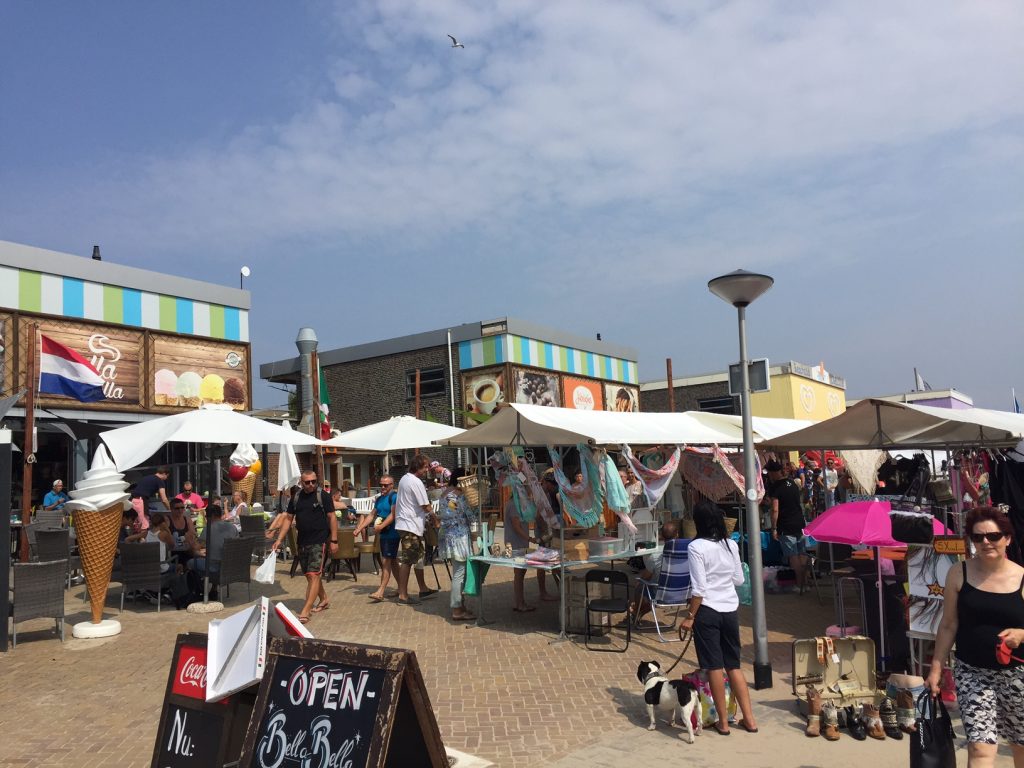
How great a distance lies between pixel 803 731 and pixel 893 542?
181 centimetres

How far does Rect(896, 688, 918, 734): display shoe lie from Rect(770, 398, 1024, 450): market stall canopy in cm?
295

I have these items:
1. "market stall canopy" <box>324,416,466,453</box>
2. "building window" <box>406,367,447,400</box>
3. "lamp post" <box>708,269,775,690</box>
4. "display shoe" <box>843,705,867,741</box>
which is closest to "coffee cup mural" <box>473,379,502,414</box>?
"building window" <box>406,367,447,400</box>

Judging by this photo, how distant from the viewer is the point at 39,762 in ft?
15.9

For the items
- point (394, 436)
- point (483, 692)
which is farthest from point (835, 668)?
point (394, 436)

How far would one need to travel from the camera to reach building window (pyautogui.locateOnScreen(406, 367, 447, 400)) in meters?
27.8

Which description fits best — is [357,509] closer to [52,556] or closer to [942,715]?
[52,556]

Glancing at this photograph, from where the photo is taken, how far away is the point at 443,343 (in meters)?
27.8

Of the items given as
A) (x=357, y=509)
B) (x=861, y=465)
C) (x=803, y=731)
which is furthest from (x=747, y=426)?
(x=357, y=509)

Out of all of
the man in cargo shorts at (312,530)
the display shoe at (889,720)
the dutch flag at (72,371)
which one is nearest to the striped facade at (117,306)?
the dutch flag at (72,371)

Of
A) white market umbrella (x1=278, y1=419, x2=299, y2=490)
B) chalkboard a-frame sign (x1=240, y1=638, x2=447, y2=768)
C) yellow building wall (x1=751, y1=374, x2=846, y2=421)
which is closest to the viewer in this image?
chalkboard a-frame sign (x1=240, y1=638, x2=447, y2=768)

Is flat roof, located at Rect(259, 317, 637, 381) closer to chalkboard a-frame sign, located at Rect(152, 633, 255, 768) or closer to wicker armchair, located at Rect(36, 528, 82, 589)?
wicker armchair, located at Rect(36, 528, 82, 589)

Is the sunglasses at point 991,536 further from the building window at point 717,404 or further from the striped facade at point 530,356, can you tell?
the building window at point 717,404

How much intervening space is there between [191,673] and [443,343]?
24.1m

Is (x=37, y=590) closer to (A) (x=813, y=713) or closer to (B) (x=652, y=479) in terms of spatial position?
(B) (x=652, y=479)
